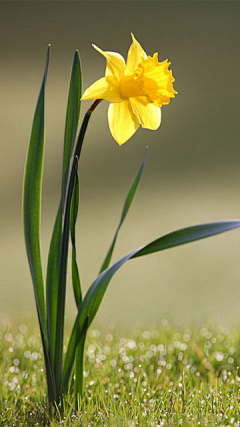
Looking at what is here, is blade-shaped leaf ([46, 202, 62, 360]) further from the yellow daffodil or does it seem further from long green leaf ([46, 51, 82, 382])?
Result: the yellow daffodil

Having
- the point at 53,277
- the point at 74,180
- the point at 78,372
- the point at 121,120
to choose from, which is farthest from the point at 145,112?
the point at 78,372

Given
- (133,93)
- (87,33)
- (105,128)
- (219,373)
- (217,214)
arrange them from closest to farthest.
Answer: (133,93), (219,373), (217,214), (105,128), (87,33)

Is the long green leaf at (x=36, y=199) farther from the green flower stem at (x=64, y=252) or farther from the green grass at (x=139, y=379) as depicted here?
the green grass at (x=139, y=379)

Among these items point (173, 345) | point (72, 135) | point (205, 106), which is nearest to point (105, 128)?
point (205, 106)

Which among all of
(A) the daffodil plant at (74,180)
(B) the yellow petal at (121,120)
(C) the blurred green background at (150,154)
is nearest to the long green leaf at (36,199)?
(A) the daffodil plant at (74,180)

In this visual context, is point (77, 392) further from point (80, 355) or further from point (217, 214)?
point (217, 214)
